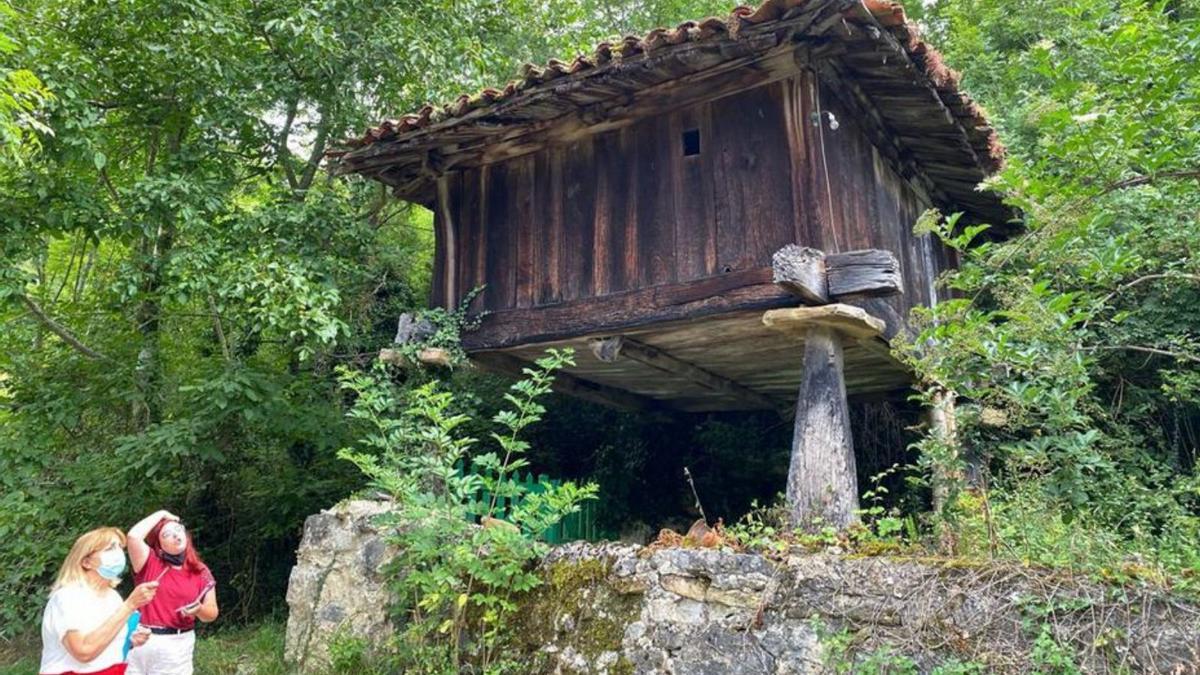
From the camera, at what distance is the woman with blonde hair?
303 cm

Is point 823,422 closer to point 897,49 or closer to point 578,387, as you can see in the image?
point 897,49

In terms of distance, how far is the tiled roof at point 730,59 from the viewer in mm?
4172

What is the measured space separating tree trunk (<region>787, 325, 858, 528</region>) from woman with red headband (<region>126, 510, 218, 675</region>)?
2984 mm

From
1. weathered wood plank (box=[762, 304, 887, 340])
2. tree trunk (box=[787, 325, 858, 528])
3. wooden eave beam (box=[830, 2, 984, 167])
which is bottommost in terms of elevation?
tree trunk (box=[787, 325, 858, 528])

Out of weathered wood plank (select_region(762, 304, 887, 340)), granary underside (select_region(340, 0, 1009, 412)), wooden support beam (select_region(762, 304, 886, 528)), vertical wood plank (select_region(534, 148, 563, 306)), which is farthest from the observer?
vertical wood plank (select_region(534, 148, 563, 306))

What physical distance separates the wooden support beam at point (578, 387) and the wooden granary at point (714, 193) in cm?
5

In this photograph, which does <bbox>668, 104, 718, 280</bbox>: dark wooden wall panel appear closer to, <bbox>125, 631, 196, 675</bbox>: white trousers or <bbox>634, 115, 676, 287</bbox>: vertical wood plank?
<bbox>634, 115, 676, 287</bbox>: vertical wood plank

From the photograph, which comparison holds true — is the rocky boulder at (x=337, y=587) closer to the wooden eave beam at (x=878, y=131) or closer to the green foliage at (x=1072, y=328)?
the green foliage at (x=1072, y=328)

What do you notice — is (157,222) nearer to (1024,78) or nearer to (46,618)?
(46,618)

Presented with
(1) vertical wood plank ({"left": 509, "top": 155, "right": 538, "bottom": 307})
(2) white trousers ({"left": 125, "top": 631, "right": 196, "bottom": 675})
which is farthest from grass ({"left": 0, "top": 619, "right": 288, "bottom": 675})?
(1) vertical wood plank ({"left": 509, "top": 155, "right": 538, "bottom": 307})

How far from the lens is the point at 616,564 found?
12.7 feet

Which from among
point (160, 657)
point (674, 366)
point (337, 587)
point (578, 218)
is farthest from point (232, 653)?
point (578, 218)

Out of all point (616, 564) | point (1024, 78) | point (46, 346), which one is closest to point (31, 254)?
point (46, 346)

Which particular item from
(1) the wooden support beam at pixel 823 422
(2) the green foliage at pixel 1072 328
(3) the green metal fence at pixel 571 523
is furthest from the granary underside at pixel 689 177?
(3) the green metal fence at pixel 571 523
